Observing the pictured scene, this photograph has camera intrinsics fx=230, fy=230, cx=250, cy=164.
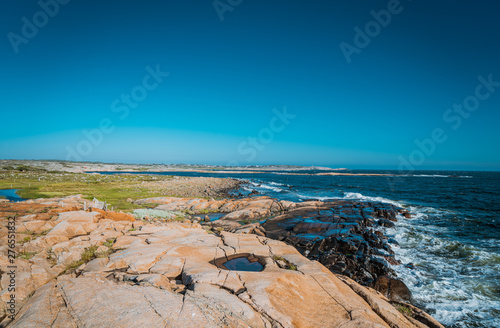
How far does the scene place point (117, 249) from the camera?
40.4 ft

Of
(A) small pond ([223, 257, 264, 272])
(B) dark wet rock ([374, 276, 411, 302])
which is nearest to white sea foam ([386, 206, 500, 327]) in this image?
(B) dark wet rock ([374, 276, 411, 302])

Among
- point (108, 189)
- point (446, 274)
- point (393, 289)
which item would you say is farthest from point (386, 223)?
point (108, 189)

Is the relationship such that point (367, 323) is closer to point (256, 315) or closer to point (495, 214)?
point (256, 315)

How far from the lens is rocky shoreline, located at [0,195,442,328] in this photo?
6.19m

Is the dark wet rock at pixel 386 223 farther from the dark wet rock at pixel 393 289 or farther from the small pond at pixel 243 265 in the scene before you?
the small pond at pixel 243 265

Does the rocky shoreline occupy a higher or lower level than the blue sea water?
higher

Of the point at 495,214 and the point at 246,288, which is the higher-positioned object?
the point at 246,288

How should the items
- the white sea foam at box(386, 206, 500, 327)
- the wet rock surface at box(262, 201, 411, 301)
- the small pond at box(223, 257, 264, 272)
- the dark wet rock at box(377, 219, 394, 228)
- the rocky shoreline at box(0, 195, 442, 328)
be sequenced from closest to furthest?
the rocky shoreline at box(0, 195, 442, 328) < the small pond at box(223, 257, 264, 272) < the white sea foam at box(386, 206, 500, 327) < the wet rock surface at box(262, 201, 411, 301) < the dark wet rock at box(377, 219, 394, 228)

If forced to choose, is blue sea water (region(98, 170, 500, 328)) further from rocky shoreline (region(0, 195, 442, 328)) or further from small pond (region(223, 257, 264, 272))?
small pond (region(223, 257, 264, 272))

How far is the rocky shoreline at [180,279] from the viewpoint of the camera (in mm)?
6195

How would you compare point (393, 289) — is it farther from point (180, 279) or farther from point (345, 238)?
point (180, 279)

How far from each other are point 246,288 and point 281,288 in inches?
47.1

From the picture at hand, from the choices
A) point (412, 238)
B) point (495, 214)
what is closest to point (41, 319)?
point (412, 238)

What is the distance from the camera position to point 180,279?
9180 millimetres
